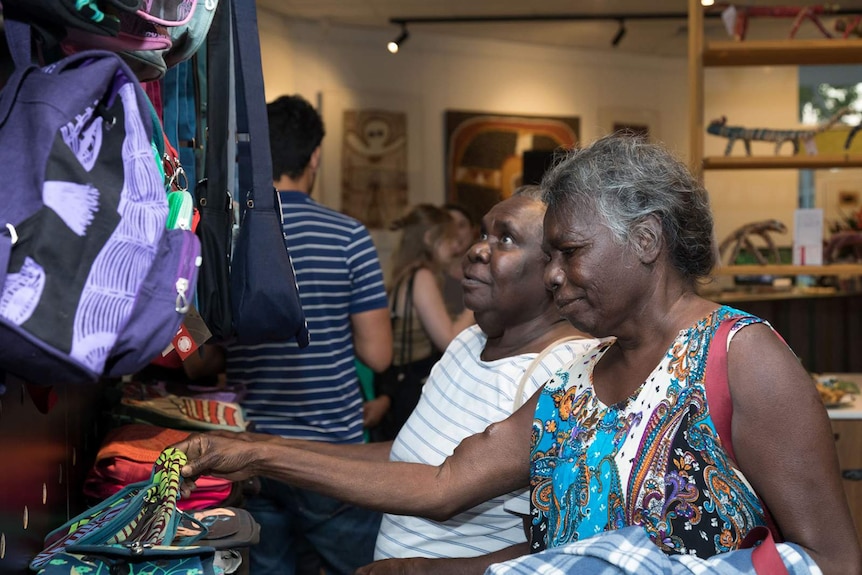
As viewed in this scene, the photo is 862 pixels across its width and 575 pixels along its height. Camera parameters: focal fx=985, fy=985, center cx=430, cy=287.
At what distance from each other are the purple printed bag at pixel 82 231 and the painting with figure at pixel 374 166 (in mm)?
7398

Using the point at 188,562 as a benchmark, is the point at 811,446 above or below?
above

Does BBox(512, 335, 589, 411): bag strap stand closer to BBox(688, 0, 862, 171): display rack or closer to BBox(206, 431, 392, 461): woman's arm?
BBox(206, 431, 392, 461): woman's arm

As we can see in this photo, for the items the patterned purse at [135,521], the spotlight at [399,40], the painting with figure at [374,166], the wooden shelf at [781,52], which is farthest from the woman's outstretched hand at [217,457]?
the spotlight at [399,40]

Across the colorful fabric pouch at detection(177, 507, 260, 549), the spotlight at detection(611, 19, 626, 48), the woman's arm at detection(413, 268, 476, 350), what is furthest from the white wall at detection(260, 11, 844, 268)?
the colorful fabric pouch at detection(177, 507, 260, 549)

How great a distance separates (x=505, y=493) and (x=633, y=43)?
812 cm

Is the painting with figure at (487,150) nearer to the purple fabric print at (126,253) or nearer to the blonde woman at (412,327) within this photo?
the blonde woman at (412,327)

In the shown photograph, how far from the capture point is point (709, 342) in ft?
5.01

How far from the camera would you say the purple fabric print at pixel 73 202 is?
0.88m

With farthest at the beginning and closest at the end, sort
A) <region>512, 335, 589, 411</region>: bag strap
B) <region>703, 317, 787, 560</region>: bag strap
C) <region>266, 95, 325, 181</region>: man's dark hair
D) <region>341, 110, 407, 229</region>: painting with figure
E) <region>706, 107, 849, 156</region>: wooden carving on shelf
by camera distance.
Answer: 1. <region>341, 110, 407, 229</region>: painting with figure
2. <region>706, 107, 849, 156</region>: wooden carving on shelf
3. <region>266, 95, 325, 181</region>: man's dark hair
4. <region>512, 335, 589, 411</region>: bag strap
5. <region>703, 317, 787, 560</region>: bag strap

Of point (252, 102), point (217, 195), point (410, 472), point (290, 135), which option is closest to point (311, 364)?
point (290, 135)

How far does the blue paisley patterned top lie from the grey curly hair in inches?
5.3

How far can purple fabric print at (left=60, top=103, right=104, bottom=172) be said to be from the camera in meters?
0.92

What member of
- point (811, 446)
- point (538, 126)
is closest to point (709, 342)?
point (811, 446)

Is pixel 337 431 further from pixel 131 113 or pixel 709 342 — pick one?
pixel 131 113
